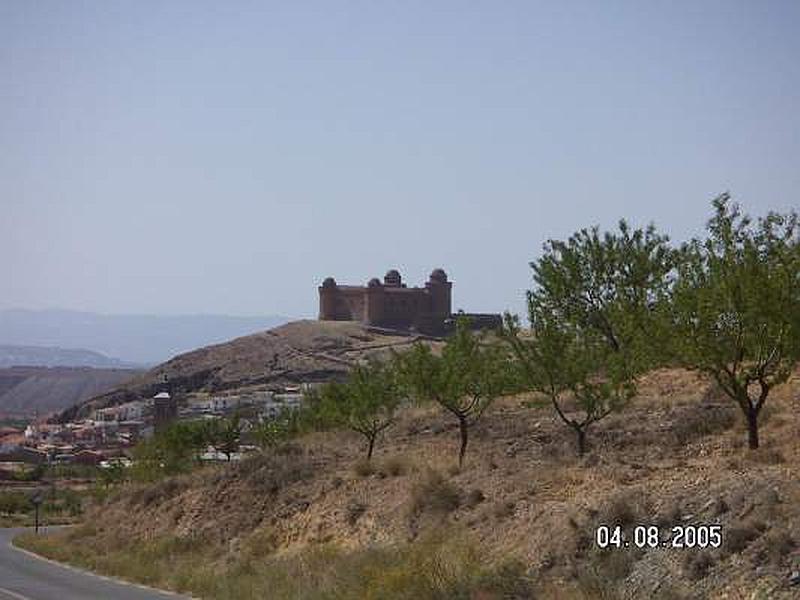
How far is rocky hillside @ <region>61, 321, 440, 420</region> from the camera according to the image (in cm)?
11369

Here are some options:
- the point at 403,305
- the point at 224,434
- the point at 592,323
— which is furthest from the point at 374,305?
the point at 592,323

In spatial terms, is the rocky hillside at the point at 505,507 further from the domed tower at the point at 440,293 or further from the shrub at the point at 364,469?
the domed tower at the point at 440,293

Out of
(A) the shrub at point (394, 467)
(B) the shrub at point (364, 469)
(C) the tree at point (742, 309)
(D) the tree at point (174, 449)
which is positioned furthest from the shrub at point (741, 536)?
(D) the tree at point (174, 449)

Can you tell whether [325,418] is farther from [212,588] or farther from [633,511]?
[633,511]

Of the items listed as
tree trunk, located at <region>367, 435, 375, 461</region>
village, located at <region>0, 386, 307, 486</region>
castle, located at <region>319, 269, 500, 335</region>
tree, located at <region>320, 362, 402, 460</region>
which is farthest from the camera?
castle, located at <region>319, 269, 500, 335</region>

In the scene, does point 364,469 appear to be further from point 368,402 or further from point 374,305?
point 374,305

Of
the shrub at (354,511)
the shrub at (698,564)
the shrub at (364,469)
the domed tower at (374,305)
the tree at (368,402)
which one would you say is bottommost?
the shrub at (354,511)

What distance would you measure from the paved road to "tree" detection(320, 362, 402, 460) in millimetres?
9582

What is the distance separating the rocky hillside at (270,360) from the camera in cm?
11369

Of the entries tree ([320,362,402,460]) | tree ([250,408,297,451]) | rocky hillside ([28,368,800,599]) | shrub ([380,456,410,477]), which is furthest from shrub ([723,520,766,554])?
tree ([250,408,297,451])

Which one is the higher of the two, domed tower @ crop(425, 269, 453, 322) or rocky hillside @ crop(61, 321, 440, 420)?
domed tower @ crop(425, 269, 453, 322)

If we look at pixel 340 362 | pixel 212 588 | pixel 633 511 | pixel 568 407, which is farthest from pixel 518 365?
pixel 340 362

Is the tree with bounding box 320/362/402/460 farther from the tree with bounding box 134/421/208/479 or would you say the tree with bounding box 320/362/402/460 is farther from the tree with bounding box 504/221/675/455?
the tree with bounding box 134/421/208/479

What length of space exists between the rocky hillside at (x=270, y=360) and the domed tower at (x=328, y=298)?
4705 mm
